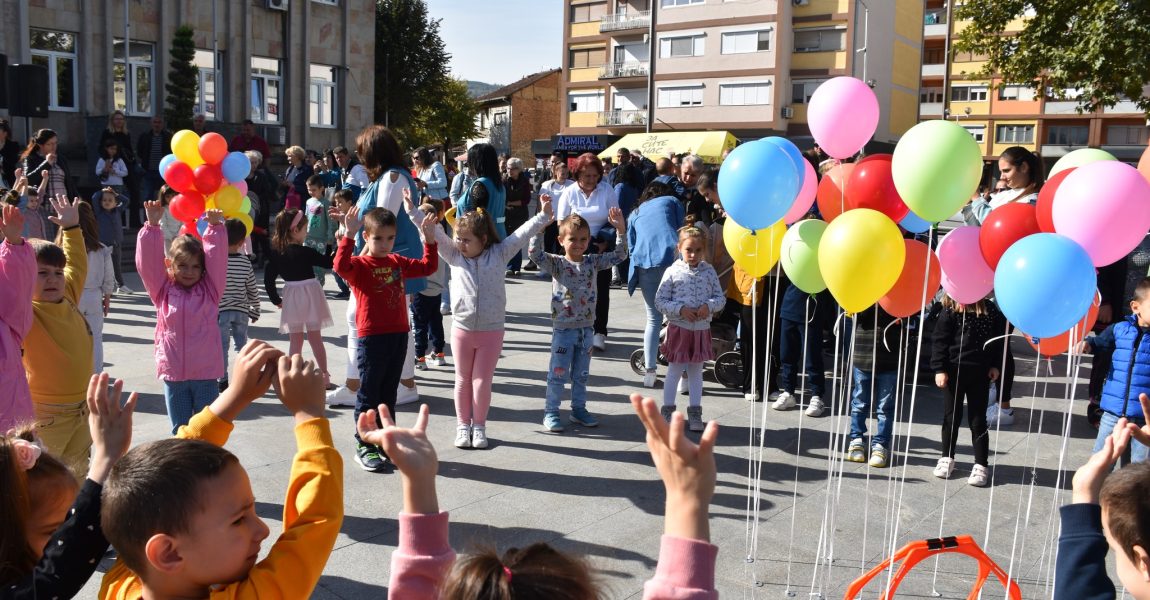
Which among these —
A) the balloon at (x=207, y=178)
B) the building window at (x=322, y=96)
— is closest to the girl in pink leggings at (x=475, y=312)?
the balloon at (x=207, y=178)

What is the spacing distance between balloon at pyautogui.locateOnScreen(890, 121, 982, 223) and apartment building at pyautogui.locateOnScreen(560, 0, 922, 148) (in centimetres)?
4431

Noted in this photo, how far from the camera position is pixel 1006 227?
168 inches

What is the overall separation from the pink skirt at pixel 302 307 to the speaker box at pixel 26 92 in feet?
18.6

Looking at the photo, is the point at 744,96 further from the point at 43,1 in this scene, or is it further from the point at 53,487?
the point at 53,487

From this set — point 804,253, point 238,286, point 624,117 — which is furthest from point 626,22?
Result: point 804,253

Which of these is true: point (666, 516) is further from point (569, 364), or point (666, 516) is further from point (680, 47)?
point (680, 47)

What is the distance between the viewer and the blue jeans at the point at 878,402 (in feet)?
19.7

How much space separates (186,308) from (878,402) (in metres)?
4.37

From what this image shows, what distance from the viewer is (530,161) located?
7406cm

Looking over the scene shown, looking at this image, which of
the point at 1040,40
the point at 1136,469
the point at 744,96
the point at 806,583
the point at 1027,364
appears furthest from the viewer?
the point at 744,96

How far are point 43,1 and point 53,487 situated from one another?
23.0m

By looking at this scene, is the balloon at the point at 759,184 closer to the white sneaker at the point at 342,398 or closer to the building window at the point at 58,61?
the white sneaker at the point at 342,398

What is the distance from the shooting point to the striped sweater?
6.95 metres

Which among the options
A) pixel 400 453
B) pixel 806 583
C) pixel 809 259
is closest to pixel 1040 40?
pixel 809 259
